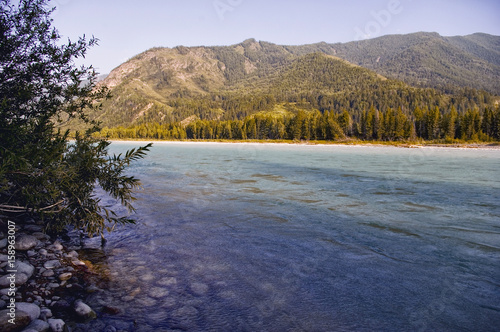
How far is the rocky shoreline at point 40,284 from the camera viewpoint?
521 centimetres

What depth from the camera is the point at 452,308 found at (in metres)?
6.59

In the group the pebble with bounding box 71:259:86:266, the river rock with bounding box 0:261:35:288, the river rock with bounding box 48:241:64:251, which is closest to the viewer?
the river rock with bounding box 0:261:35:288

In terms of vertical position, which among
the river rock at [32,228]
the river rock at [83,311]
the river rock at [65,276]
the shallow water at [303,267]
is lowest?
the shallow water at [303,267]

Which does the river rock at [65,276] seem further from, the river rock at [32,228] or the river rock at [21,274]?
the river rock at [32,228]

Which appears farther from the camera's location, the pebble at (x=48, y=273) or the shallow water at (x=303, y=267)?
the pebble at (x=48, y=273)

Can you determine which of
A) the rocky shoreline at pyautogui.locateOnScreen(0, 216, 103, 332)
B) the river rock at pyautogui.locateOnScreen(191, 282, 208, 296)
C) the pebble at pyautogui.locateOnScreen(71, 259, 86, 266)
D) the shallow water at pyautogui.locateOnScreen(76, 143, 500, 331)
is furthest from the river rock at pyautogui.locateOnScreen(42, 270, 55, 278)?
the river rock at pyautogui.locateOnScreen(191, 282, 208, 296)

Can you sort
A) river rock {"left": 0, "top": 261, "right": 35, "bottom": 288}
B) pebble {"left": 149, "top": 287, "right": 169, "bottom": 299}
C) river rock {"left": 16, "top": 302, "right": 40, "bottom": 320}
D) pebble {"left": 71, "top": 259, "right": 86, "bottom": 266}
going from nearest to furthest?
1. river rock {"left": 16, "top": 302, "right": 40, "bottom": 320}
2. river rock {"left": 0, "top": 261, "right": 35, "bottom": 288}
3. pebble {"left": 149, "top": 287, "right": 169, "bottom": 299}
4. pebble {"left": 71, "top": 259, "right": 86, "bottom": 266}

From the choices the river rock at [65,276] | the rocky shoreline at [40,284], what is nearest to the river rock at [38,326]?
the rocky shoreline at [40,284]

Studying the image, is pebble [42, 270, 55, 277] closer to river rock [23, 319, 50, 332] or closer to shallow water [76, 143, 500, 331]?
shallow water [76, 143, 500, 331]

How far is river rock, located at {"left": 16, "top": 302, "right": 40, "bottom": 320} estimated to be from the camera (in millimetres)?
5316

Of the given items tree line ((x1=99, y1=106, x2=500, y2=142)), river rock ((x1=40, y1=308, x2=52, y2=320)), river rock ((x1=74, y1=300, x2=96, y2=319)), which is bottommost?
river rock ((x1=74, y1=300, x2=96, y2=319))

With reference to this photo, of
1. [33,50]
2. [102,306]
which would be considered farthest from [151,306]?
[33,50]

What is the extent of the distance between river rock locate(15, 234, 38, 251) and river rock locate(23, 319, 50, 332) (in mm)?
3614

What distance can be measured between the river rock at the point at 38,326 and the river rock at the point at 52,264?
262 centimetres
